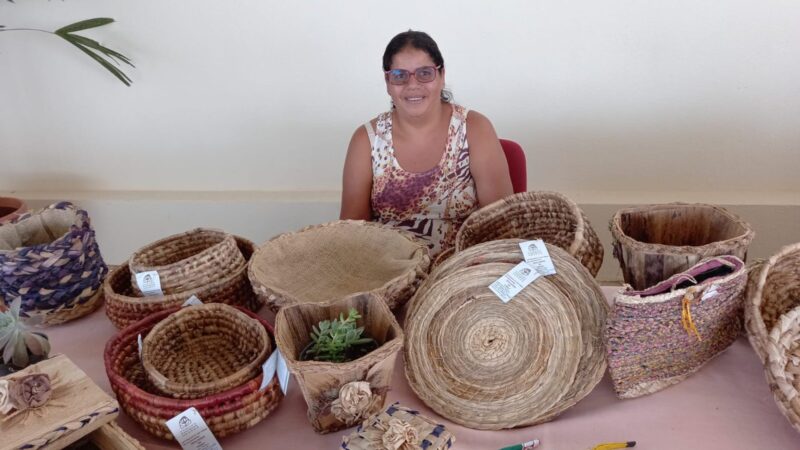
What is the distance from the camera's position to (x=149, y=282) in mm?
1288

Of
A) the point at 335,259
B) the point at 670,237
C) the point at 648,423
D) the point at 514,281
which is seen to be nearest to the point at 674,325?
the point at 648,423

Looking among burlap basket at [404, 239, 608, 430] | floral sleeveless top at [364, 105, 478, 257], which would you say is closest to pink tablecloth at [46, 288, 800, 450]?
burlap basket at [404, 239, 608, 430]

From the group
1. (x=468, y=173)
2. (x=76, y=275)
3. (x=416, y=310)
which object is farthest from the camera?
(x=468, y=173)

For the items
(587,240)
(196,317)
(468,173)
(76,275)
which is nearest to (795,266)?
(587,240)

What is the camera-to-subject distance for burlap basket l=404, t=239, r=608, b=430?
1.07 metres

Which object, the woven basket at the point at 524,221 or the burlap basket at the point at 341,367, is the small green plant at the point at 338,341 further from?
the woven basket at the point at 524,221

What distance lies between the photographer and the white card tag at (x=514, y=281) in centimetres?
114

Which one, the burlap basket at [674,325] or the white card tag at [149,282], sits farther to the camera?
the white card tag at [149,282]

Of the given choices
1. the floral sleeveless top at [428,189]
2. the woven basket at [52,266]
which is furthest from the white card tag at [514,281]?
the woven basket at [52,266]

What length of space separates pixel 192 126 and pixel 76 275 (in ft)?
4.94

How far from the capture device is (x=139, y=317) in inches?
51.0

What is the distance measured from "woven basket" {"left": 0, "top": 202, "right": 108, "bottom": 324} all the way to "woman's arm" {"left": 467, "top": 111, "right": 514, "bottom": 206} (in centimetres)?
111

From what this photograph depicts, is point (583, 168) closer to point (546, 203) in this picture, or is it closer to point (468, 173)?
point (468, 173)

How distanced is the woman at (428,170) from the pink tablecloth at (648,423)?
0.82 metres
